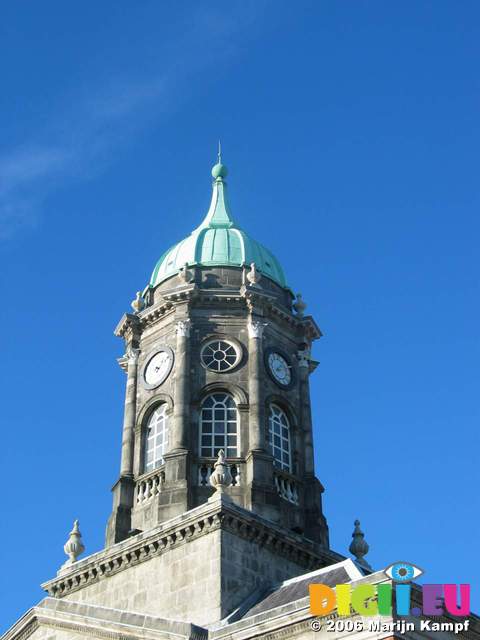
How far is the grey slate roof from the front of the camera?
96.6ft

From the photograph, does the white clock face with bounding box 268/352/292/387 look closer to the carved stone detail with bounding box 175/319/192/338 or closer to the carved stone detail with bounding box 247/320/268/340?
the carved stone detail with bounding box 247/320/268/340

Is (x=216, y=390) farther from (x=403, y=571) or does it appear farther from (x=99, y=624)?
(x=403, y=571)

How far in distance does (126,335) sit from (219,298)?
4121 millimetres

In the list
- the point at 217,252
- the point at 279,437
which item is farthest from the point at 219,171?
the point at 279,437

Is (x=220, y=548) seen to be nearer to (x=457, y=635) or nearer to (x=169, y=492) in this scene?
(x=169, y=492)

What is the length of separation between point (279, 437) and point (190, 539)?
594 cm

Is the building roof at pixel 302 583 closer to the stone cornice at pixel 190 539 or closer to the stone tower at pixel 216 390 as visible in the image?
the stone cornice at pixel 190 539

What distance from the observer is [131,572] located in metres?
33.5

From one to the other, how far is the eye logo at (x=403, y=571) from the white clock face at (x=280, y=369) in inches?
533

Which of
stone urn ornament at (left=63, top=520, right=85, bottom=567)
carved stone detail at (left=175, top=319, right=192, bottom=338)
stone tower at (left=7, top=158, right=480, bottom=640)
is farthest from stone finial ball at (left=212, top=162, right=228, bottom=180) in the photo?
stone urn ornament at (left=63, top=520, right=85, bottom=567)

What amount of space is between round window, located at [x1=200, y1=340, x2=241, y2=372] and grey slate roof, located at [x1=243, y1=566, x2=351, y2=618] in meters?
8.41

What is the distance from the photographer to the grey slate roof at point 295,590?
29.5 m

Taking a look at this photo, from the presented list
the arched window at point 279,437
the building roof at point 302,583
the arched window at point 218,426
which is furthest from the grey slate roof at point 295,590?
the arched window at point 279,437

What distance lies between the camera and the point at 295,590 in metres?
30.3
